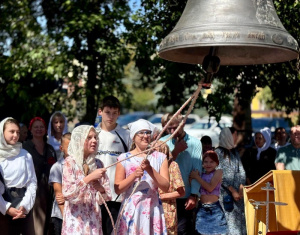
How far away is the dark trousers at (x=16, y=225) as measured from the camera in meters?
6.86

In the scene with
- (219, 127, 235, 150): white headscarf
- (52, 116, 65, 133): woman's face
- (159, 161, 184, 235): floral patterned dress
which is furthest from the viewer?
(52, 116, 65, 133): woman's face

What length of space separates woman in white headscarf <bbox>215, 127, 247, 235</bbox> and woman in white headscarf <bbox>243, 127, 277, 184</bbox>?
1615mm

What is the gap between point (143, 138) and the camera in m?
6.20

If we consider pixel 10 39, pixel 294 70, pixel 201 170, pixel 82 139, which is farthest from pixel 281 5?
pixel 10 39

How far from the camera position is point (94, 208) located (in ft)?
20.2

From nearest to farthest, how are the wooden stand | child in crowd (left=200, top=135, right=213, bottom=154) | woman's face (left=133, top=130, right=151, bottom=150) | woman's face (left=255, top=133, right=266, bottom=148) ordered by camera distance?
woman's face (left=133, top=130, right=151, bottom=150) → the wooden stand → child in crowd (left=200, top=135, right=213, bottom=154) → woman's face (left=255, top=133, right=266, bottom=148)

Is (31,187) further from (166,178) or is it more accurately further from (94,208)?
(166,178)

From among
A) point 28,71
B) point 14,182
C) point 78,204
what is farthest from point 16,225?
point 28,71

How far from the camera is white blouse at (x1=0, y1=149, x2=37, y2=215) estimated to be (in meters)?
6.85

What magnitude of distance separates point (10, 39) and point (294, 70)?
796cm

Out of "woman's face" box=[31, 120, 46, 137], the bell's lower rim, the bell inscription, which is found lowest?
"woman's face" box=[31, 120, 46, 137]

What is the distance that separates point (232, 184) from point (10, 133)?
3.01 m

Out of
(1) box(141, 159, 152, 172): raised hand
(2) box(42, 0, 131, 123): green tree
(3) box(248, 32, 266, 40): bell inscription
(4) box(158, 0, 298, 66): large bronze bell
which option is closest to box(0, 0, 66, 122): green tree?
(2) box(42, 0, 131, 123): green tree

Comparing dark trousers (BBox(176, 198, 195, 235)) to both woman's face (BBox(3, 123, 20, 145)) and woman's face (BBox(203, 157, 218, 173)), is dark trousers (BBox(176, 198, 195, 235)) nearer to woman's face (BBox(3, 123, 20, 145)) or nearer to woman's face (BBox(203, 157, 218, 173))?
woman's face (BBox(203, 157, 218, 173))
